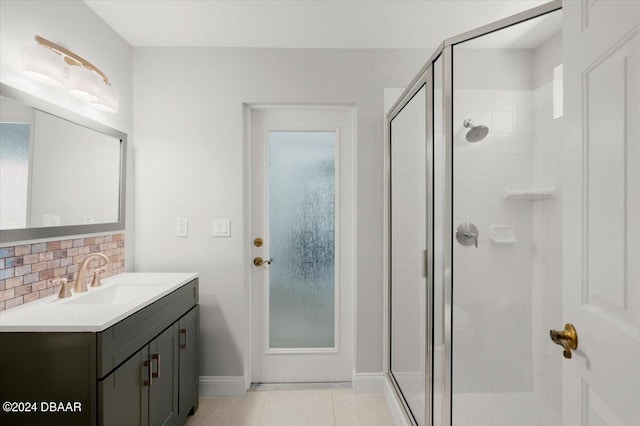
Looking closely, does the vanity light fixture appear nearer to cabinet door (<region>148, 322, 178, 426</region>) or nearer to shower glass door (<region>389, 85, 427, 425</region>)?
cabinet door (<region>148, 322, 178, 426</region>)

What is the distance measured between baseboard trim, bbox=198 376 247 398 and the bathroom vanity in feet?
2.19

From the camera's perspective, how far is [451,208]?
1425 mm

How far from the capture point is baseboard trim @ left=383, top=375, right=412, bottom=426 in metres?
2.02

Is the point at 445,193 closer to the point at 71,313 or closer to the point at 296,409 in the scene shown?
the point at 71,313

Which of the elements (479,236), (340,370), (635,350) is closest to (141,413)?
(340,370)

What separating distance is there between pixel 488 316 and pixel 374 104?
162 cm

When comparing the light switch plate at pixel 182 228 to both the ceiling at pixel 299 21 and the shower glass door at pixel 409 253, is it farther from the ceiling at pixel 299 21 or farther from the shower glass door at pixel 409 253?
the shower glass door at pixel 409 253

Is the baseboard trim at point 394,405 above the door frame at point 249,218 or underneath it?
underneath

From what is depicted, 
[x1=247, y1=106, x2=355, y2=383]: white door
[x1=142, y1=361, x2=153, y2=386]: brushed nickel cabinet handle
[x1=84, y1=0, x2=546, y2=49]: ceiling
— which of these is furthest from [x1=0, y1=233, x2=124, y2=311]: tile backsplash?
[x1=84, y1=0, x2=546, y2=49]: ceiling

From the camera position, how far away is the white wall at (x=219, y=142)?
2.49m

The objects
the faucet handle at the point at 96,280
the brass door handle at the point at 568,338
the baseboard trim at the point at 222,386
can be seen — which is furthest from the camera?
the baseboard trim at the point at 222,386

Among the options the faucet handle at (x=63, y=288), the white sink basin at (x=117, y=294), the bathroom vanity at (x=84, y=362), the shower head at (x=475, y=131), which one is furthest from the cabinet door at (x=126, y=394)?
the shower head at (x=475, y=131)

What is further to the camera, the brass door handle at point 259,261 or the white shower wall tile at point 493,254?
the brass door handle at point 259,261

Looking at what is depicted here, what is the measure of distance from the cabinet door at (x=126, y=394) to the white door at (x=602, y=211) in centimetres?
153
